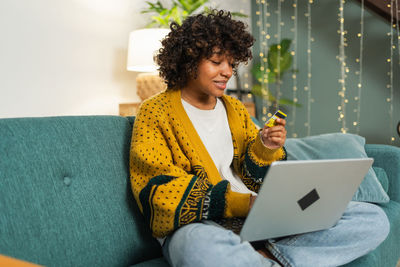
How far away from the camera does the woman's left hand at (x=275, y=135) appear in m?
1.06

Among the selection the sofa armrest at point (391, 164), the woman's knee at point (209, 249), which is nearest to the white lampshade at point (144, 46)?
the sofa armrest at point (391, 164)

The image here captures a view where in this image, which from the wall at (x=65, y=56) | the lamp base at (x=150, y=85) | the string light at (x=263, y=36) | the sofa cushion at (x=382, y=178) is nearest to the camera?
the sofa cushion at (x=382, y=178)

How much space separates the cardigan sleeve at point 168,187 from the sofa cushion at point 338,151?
721mm

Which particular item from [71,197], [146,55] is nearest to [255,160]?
[71,197]

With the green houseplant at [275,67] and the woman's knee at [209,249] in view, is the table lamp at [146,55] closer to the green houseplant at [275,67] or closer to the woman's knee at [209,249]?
the green houseplant at [275,67]

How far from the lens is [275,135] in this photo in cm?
Answer: 108

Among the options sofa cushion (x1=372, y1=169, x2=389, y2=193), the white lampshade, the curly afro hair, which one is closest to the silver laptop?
the curly afro hair

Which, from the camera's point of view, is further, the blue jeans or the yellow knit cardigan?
the yellow knit cardigan

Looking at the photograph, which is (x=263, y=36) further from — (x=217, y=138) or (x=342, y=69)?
(x=217, y=138)

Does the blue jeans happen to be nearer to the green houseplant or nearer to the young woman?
the young woman

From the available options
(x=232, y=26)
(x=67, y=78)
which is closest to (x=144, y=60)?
(x=67, y=78)

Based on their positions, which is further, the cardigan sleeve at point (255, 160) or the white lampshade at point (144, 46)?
the white lampshade at point (144, 46)

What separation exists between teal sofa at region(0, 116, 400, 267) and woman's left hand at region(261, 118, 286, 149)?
382 mm

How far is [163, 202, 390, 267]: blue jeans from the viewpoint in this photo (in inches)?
31.3
